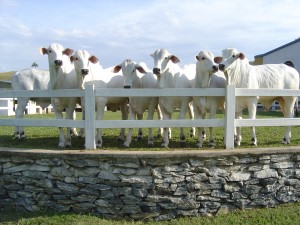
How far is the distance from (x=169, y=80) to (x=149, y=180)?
2640mm

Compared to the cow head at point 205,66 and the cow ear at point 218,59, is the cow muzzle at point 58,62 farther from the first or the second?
the cow ear at point 218,59

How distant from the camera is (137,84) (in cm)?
835

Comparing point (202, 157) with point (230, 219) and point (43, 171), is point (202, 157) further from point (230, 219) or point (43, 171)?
point (43, 171)

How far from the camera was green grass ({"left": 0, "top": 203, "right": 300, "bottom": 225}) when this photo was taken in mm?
6102

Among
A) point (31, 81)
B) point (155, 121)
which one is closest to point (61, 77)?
point (155, 121)

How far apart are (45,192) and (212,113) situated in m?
3.66

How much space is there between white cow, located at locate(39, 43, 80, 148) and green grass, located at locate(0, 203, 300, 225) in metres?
1.76

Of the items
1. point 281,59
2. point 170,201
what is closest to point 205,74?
point 170,201

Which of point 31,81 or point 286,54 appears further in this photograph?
point 286,54

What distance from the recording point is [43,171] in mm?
6562

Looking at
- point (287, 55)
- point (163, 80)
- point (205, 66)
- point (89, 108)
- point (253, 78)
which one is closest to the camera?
point (89, 108)

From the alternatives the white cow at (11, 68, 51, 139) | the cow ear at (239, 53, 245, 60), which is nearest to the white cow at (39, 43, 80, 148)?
the white cow at (11, 68, 51, 139)

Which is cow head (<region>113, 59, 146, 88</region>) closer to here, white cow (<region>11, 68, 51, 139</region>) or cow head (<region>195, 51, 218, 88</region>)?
cow head (<region>195, 51, 218, 88</region>)

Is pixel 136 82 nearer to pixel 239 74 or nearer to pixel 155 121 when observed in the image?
pixel 155 121
